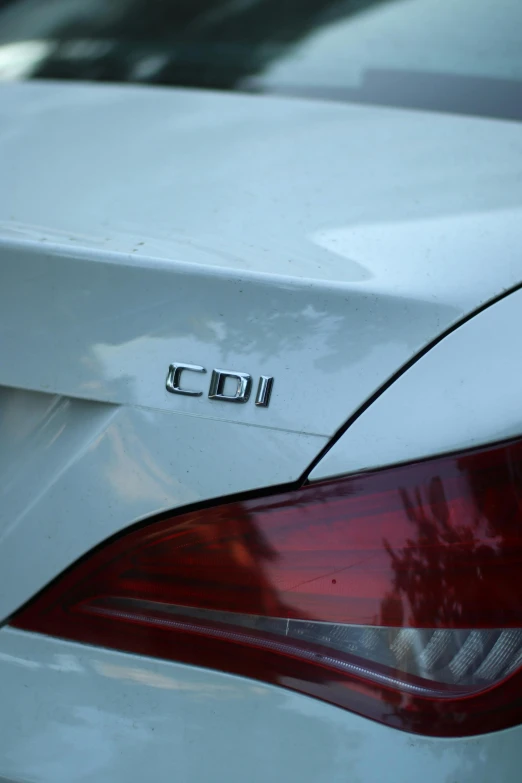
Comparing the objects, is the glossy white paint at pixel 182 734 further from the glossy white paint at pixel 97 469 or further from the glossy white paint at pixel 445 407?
the glossy white paint at pixel 445 407

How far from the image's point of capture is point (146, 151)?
4.66 feet

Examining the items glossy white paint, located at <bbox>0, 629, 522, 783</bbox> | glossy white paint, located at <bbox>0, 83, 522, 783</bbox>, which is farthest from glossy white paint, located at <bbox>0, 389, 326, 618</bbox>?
glossy white paint, located at <bbox>0, 629, 522, 783</bbox>

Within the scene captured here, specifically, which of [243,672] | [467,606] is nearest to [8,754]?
[243,672]

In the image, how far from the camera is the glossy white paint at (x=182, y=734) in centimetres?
97

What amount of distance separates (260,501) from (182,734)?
29cm

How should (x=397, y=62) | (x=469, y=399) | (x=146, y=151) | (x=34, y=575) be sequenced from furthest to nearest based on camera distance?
(x=397, y=62) < (x=146, y=151) < (x=34, y=575) < (x=469, y=399)

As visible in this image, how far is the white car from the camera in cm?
98

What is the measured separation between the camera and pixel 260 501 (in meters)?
1.00

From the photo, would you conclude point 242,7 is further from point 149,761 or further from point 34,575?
point 149,761

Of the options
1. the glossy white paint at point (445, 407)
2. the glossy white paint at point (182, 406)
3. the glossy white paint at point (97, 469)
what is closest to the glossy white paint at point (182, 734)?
the glossy white paint at point (182, 406)

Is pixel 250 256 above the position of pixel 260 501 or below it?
above

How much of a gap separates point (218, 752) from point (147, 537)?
26 centimetres

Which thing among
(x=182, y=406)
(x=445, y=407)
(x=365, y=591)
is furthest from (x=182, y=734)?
(x=445, y=407)

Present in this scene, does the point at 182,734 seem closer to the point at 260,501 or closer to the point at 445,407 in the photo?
the point at 260,501
